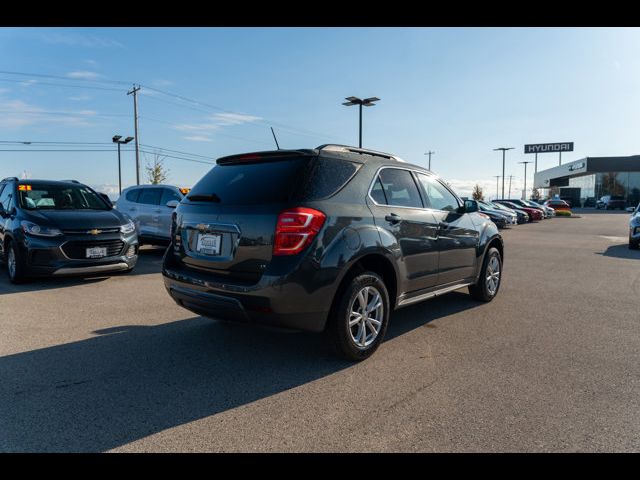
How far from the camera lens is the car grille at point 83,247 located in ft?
23.2

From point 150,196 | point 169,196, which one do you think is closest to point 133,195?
point 150,196

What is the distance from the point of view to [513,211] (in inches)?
1151

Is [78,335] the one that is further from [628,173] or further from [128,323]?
[628,173]

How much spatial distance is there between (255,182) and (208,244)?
0.67 metres

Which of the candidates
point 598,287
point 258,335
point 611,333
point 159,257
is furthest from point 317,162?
point 159,257

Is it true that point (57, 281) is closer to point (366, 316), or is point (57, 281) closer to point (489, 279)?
point (366, 316)

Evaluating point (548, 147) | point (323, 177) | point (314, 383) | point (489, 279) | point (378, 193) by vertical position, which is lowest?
point (314, 383)

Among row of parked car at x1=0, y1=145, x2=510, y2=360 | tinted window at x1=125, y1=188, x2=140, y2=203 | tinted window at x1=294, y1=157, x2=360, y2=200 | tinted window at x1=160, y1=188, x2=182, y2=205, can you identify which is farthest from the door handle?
tinted window at x1=125, y1=188, x2=140, y2=203

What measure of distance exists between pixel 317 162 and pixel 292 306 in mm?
1255

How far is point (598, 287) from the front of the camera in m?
7.61

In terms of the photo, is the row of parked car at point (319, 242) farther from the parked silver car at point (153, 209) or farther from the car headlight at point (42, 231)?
the parked silver car at point (153, 209)

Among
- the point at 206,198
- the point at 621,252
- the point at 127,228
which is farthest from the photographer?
the point at 621,252

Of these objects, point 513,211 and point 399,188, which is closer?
point 399,188

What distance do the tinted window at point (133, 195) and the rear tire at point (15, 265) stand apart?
4339 millimetres
